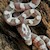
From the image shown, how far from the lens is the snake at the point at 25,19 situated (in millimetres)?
1472

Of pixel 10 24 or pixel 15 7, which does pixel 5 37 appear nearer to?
pixel 10 24

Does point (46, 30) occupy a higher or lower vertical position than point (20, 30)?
lower

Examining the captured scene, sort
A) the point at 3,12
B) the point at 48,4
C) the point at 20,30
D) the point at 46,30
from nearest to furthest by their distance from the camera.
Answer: the point at 20,30, the point at 3,12, the point at 46,30, the point at 48,4

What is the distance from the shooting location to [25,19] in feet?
5.15

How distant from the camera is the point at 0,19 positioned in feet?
5.07

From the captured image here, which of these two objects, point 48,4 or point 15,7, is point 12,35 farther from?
point 48,4

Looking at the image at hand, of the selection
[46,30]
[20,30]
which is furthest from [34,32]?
[20,30]

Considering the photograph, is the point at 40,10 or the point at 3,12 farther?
the point at 40,10

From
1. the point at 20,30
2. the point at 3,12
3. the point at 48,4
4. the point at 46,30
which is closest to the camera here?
the point at 20,30

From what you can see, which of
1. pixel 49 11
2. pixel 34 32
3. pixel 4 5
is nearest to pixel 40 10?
pixel 49 11

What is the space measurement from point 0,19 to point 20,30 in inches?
7.9

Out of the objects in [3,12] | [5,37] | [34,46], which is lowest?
[34,46]

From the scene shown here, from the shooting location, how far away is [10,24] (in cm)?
148

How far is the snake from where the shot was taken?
57.9 inches
